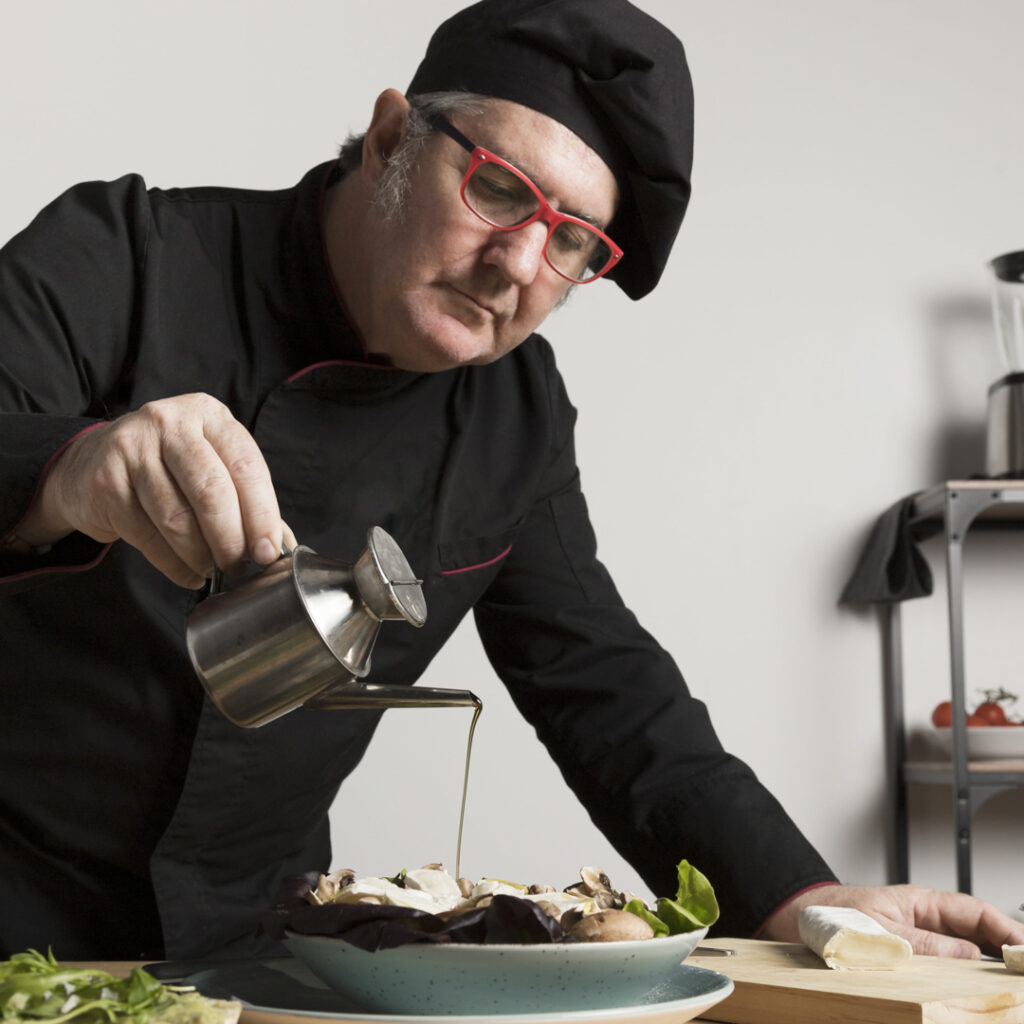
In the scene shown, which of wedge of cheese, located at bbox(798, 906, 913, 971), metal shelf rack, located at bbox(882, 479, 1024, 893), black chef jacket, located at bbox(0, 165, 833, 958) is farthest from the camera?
metal shelf rack, located at bbox(882, 479, 1024, 893)

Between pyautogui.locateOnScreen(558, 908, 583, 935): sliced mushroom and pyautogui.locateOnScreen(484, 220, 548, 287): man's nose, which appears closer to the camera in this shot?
pyautogui.locateOnScreen(558, 908, 583, 935): sliced mushroom

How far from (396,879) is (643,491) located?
191 centimetres

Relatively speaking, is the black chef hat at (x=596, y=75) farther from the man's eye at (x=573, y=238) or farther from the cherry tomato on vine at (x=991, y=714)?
the cherry tomato on vine at (x=991, y=714)

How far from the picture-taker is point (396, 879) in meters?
0.81

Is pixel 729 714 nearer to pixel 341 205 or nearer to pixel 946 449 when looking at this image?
pixel 946 449

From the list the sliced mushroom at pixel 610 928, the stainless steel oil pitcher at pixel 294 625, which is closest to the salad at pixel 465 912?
the sliced mushroom at pixel 610 928

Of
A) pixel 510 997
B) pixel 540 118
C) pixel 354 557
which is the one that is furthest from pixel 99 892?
pixel 540 118

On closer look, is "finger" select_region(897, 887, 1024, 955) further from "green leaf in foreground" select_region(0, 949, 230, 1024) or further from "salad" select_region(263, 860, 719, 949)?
"green leaf in foreground" select_region(0, 949, 230, 1024)

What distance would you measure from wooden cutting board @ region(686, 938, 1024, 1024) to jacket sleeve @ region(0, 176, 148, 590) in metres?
0.65

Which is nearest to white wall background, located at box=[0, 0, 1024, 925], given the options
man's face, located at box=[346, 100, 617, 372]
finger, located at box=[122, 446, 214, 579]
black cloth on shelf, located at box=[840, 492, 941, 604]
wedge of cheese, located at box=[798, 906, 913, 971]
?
black cloth on shelf, located at box=[840, 492, 941, 604]

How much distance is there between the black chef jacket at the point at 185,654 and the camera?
3.66ft

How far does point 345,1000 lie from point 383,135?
0.86 m

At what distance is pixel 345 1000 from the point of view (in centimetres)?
69

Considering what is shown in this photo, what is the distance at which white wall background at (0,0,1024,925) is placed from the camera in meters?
2.47
